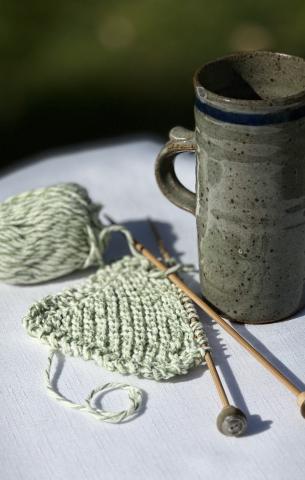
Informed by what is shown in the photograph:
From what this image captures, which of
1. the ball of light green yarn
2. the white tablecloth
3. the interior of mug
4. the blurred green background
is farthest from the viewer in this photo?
the blurred green background

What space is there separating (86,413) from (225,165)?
282mm

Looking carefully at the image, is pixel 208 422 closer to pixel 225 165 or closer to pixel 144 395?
pixel 144 395

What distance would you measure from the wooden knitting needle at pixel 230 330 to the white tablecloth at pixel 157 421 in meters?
0.02

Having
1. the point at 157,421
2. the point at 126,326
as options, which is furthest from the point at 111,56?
the point at 157,421

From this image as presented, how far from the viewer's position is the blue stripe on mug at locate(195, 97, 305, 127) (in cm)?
69

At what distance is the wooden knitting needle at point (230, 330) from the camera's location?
2.33ft

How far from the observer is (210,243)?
0.81m

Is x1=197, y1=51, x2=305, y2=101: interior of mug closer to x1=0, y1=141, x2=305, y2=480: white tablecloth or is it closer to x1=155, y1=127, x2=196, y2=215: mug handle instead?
x1=155, y1=127, x2=196, y2=215: mug handle

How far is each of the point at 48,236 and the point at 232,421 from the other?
1.08ft

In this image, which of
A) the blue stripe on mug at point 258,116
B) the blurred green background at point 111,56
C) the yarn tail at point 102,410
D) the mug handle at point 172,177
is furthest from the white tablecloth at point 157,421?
the blurred green background at point 111,56

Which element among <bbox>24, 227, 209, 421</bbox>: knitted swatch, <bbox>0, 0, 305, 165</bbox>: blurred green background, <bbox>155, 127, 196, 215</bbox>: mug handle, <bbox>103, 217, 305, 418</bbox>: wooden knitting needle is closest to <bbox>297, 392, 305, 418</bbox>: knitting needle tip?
<bbox>103, 217, 305, 418</bbox>: wooden knitting needle

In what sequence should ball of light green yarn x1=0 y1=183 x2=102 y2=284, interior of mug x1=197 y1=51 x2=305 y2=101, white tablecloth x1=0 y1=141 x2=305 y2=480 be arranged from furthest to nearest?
ball of light green yarn x1=0 y1=183 x2=102 y2=284, interior of mug x1=197 y1=51 x2=305 y2=101, white tablecloth x1=0 y1=141 x2=305 y2=480

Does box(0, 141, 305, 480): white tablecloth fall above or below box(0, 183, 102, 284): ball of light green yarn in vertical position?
below

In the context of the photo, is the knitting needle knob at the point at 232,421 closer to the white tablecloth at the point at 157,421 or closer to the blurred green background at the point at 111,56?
the white tablecloth at the point at 157,421
